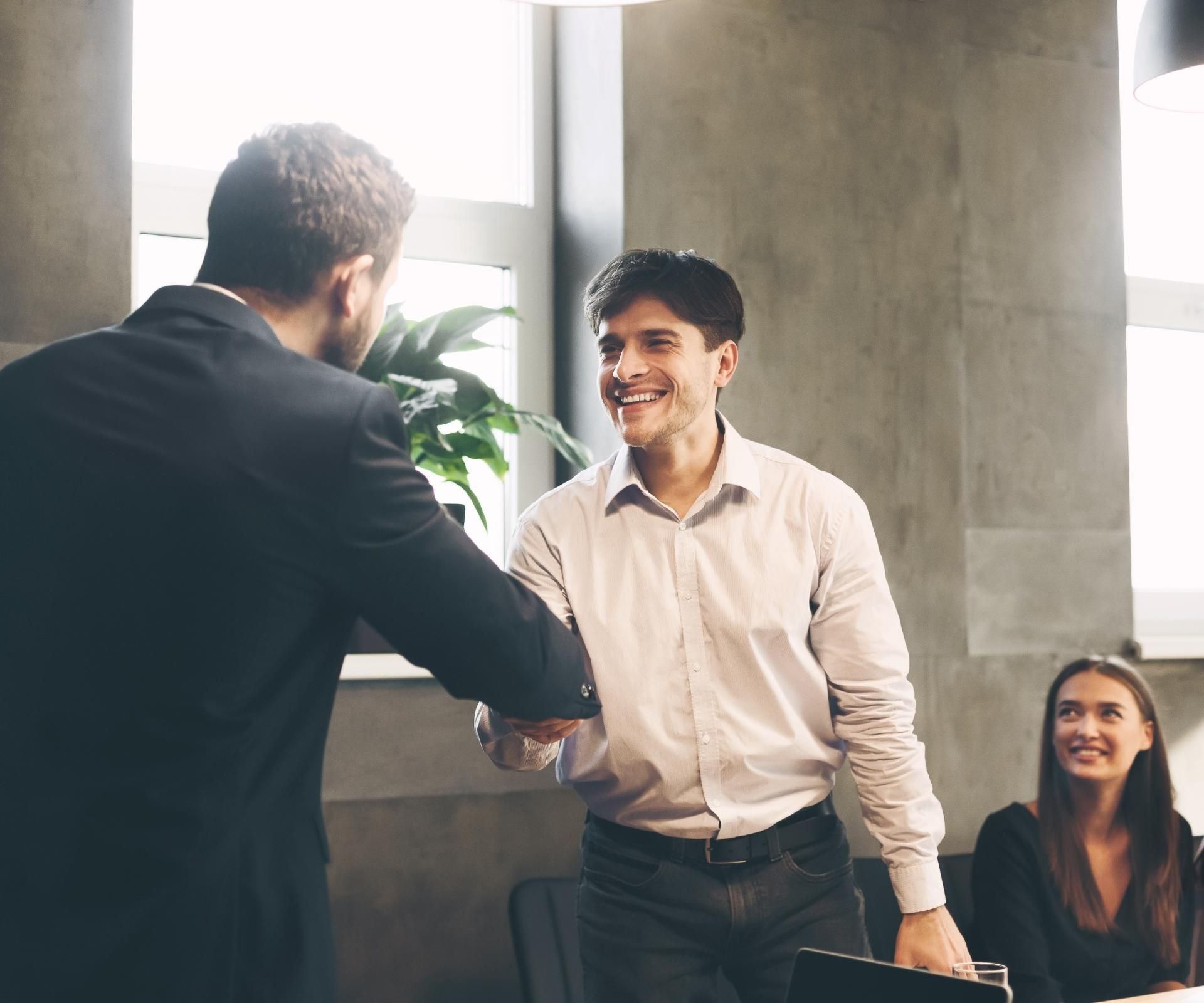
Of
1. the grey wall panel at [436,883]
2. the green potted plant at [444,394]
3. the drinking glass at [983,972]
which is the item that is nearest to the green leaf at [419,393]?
the green potted plant at [444,394]

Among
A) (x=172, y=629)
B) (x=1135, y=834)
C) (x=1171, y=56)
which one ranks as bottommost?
(x=1135, y=834)

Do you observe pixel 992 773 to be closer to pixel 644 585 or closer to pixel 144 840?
pixel 644 585

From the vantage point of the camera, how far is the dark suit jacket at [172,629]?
1.02m

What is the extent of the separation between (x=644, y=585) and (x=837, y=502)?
0.32 metres

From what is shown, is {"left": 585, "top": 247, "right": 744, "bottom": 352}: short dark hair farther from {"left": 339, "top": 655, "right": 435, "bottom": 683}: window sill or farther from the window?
the window

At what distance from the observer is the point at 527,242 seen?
2.96m

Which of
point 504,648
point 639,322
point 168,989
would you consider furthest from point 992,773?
point 168,989

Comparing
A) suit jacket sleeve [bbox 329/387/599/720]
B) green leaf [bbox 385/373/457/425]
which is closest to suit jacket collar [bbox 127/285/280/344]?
suit jacket sleeve [bbox 329/387/599/720]

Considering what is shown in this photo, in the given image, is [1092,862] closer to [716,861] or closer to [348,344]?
[716,861]

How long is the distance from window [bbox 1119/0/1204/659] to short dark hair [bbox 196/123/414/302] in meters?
2.88

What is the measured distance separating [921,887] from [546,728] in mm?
695

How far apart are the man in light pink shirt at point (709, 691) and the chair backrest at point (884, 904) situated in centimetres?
78

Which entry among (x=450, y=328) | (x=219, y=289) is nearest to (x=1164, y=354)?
(x=450, y=328)

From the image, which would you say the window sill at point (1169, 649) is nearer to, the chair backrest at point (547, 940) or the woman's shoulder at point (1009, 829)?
the woman's shoulder at point (1009, 829)
